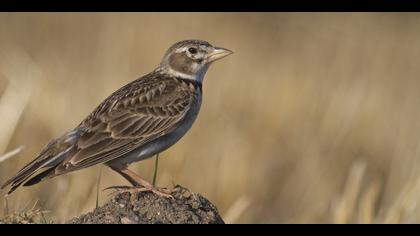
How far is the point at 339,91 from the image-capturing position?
639 inches

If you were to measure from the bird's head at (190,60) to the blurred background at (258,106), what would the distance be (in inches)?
60.3

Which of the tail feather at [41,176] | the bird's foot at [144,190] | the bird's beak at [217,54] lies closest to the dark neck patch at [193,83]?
the bird's beak at [217,54]

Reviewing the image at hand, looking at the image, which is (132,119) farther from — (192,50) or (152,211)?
(152,211)

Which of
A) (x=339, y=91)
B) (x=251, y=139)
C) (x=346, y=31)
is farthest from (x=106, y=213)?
(x=346, y=31)

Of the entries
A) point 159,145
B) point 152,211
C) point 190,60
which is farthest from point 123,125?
point 152,211

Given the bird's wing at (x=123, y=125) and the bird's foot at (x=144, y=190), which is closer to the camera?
the bird's foot at (x=144, y=190)

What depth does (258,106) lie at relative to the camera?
15.1 meters

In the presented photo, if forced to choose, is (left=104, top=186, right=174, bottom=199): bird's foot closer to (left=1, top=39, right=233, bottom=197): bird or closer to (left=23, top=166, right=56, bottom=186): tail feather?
(left=1, top=39, right=233, bottom=197): bird

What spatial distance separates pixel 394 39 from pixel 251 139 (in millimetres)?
6612

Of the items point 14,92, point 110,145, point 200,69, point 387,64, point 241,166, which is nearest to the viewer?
point 110,145

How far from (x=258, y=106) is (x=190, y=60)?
17.1 ft

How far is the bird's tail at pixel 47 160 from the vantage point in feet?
25.5

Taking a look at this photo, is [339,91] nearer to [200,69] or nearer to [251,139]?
[251,139]

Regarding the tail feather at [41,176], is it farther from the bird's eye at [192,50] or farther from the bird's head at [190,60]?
the bird's eye at [192,50]
